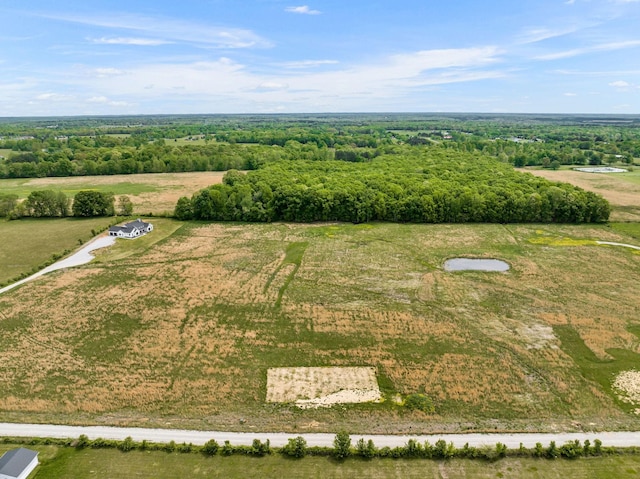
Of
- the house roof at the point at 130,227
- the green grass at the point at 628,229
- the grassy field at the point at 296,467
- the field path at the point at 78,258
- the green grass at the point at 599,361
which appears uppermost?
the house roof at the point at 130,227

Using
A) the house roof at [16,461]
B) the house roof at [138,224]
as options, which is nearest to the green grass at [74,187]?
the house roof at [138,224]

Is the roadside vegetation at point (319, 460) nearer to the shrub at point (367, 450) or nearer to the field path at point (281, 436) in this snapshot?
the shrub at point (367, 450)

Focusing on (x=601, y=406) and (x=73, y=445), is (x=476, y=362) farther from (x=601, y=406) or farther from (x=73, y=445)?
(x=73, y=445)

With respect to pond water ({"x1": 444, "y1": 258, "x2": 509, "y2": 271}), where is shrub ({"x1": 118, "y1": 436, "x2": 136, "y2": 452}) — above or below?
below

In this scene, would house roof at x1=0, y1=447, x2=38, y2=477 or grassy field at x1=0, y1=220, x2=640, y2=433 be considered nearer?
house roof at x1=0, y1=447, x2=38, y2=477

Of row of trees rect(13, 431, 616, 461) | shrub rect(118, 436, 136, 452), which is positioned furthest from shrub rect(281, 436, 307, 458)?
shrub rect(118, 436, 136, 452)

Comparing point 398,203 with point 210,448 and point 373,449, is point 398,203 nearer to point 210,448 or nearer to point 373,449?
point 373,449

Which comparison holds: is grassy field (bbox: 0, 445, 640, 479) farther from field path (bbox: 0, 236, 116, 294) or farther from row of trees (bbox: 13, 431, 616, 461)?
field path (bbox: 0, 236, 116, 294)
